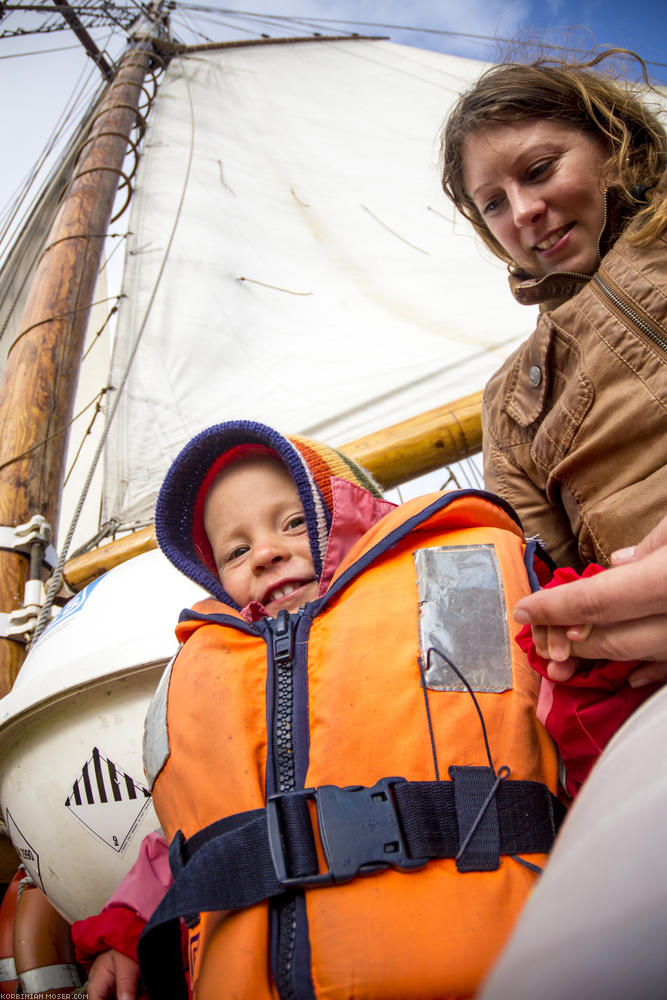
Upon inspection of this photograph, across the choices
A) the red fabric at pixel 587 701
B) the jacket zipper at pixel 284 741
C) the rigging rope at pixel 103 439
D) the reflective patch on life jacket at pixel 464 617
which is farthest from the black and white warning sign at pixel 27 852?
the red fabric at pixel 587 701

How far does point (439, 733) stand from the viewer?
0.70 metres

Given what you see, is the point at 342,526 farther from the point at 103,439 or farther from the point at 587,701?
the point at 103,439

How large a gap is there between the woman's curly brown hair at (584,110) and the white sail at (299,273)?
74 centimetres

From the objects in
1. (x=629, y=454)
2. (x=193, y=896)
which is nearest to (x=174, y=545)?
(x=193, y=896)

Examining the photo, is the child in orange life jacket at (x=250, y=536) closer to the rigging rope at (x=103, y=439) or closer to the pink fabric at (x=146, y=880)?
the pink fabric at (x=146, y=880)

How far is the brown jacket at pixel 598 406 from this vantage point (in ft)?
2.79

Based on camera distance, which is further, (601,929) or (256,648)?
(256,648)

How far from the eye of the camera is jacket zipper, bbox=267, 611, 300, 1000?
0.60 m

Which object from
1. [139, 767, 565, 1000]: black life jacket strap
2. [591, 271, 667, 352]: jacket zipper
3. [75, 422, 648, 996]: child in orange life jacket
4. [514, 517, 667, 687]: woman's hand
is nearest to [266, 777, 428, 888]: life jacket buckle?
[139, 767, 565, 1000]: black life jacket strap

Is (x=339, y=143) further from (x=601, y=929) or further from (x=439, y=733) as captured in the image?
(x=601, y=929)

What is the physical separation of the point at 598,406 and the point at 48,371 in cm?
203

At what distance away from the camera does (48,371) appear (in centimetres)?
236

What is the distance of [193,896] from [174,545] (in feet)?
2.01

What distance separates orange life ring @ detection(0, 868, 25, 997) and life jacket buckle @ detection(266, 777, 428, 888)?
1020 millimetres
